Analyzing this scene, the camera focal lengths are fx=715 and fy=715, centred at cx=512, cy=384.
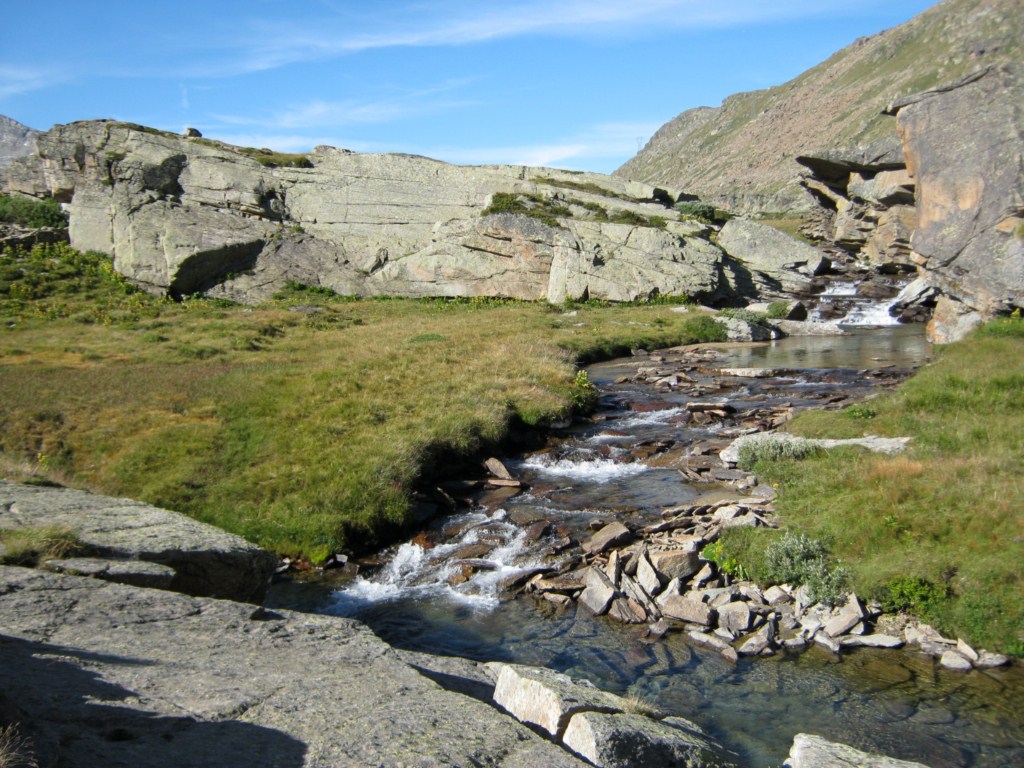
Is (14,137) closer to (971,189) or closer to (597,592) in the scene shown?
(971,189)

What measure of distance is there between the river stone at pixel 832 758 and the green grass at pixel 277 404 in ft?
40.5

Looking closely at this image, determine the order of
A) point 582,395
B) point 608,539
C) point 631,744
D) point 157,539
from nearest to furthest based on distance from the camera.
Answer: point 631,744
point 157,539
point 608,539
point 582,395

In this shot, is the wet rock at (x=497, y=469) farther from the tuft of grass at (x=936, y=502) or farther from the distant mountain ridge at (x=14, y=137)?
the distant mountain ridge at (x=14, y=137)

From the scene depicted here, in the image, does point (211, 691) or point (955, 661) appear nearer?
point (211, 691)

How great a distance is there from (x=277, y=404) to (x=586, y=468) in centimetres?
1190

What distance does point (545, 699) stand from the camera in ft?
25.6

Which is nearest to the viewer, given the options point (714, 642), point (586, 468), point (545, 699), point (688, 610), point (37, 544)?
point (545, 699)

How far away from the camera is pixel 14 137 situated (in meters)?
150

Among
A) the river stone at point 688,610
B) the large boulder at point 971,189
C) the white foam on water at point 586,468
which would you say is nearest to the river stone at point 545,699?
the river stone at point 688,610

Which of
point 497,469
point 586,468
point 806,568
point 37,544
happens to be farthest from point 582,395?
point 37,544

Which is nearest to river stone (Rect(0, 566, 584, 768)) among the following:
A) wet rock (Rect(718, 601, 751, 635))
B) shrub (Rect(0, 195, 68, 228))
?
A: wet rock (Rect(718, 601, 751, 635))

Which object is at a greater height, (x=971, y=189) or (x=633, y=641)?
(x=971, y=189)

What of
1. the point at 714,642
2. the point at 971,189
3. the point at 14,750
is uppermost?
the point at 971,189

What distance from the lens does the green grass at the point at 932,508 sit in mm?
11984
